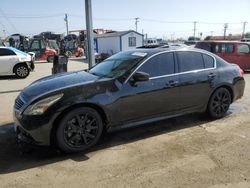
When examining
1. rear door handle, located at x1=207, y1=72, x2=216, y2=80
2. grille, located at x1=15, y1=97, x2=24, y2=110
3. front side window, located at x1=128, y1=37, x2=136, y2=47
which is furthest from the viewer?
front side window, located at x1=128, y1=37, x2=136, y2=47

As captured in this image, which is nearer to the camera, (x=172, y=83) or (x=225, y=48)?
(x=172, y=83)

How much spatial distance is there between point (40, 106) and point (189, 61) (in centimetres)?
303

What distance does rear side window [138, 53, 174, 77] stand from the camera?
17.1 feet

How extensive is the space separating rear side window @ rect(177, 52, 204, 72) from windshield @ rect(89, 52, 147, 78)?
782 millimetres

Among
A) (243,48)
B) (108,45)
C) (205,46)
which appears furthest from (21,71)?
(108,45)

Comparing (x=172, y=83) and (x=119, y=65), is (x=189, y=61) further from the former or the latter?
(x=119, y=65)

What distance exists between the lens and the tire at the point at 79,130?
439cm

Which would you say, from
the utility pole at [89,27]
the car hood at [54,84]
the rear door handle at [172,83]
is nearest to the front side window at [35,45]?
the utility pole at [89,27]

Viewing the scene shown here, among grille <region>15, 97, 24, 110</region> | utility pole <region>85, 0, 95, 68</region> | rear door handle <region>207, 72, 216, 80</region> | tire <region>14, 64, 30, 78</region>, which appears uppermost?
utility pole <region>85, 0, 95, 68</region>

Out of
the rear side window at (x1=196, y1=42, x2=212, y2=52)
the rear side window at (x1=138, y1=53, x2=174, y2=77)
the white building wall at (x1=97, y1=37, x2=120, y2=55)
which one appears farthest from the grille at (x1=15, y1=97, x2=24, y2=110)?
the white building wall at (x1=97, y1=37, x2=120, y2=55)

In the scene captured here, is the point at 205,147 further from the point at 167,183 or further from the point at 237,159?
the point at 167,183

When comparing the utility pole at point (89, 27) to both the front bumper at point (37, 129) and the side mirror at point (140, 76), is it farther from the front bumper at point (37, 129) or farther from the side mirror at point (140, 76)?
the front bumper at point (37, 129)

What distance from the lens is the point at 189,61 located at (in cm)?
577

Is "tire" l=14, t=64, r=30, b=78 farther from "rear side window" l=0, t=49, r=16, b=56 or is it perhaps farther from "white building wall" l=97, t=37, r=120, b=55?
"white building wall" l=97, t=37, r=120, b=55
